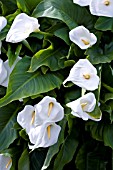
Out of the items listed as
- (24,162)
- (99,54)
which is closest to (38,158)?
(24,162)

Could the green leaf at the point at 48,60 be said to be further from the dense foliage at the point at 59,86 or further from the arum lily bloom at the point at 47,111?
the arum lily bloom at the point at 47,111

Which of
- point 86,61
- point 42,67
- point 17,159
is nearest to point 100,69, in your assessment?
point 86,61

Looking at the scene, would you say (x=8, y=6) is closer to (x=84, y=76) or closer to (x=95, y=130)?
(x=84, y=76)

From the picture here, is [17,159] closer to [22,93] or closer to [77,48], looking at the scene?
[22,93]

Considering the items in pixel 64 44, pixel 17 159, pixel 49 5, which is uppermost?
pixel 49 5

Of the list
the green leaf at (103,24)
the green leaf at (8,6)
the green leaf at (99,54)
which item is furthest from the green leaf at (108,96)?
the green leaf at (8,6)
